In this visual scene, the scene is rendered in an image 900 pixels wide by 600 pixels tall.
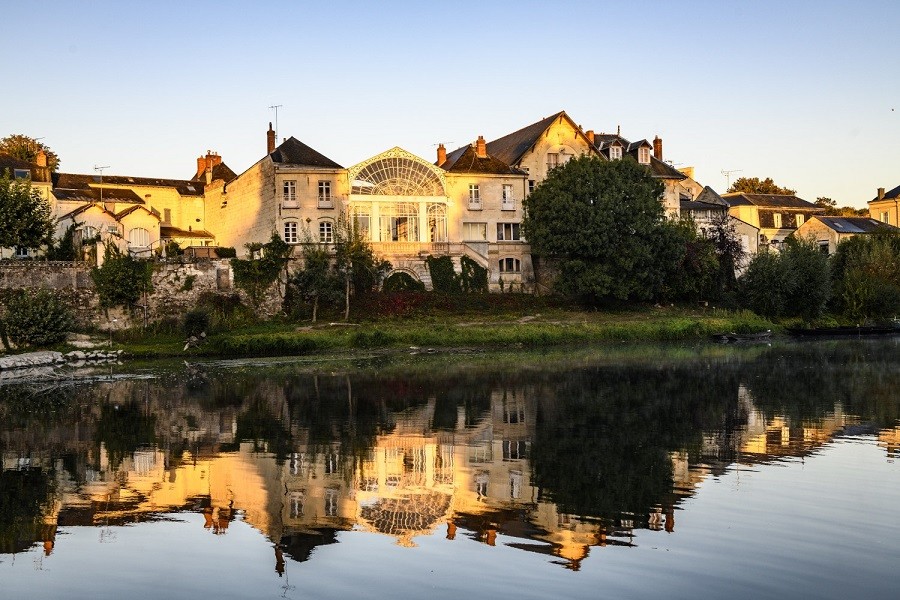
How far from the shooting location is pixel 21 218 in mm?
54375

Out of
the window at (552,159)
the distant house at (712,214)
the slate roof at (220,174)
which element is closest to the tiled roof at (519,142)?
the window at (552,159)

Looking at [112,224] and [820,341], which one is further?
[112,224]

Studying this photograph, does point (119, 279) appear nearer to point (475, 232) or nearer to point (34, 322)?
point (34, 322)

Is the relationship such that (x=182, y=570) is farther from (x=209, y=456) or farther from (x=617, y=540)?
(x=209, y=456)

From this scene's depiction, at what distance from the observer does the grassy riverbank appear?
1964 inches

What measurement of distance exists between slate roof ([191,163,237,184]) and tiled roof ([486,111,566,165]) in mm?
22474

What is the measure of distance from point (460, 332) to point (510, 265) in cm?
1479

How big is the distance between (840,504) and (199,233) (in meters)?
64.5

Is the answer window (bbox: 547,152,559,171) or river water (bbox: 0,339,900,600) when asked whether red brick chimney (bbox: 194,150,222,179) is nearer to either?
window (bbox: 547,152,559,171)

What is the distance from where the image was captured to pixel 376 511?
51.4ft

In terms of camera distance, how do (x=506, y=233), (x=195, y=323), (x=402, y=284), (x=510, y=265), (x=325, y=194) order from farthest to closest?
(x=506, y=233) < (x=510, y=265) < (x=325, y=194) < (x=402, y=284) < (x=195, y=323)

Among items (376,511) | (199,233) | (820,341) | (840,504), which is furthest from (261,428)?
(199,233)

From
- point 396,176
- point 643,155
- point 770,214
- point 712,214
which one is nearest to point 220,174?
point 396,176

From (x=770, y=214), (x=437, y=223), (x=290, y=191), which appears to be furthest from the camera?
(x=770, y=214)
